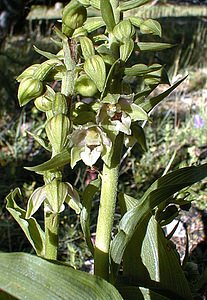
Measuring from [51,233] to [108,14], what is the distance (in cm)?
44

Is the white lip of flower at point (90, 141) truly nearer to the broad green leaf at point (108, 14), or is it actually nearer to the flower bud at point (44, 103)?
the flower bud at point (44, 103)

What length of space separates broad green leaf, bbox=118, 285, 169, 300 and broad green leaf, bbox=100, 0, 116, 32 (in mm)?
524

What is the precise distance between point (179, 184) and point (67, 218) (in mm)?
1069

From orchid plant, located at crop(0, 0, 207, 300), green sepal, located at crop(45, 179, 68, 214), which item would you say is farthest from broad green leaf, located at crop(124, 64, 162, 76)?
green sepal, located at crop(45, 179, 68, 214)

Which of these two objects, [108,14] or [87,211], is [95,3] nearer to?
[108,14]

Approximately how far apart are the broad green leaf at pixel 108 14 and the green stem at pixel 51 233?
0.38 metres

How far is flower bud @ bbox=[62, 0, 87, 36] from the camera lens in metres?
0.91

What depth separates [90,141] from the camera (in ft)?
3.11

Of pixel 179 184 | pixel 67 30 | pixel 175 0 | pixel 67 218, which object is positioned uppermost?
pixel 175 0

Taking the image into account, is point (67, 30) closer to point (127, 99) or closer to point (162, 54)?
point (127, 99)

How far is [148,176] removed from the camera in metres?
2.35

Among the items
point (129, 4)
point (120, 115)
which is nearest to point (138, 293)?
point (120, 115)

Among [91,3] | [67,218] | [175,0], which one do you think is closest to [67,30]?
[91,3]

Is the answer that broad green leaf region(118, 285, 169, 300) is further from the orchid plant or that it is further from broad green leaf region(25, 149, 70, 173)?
broad green leaf region(25, 149, 70, 173)
